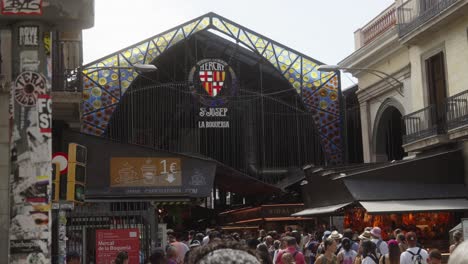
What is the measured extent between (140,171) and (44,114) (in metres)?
14.1

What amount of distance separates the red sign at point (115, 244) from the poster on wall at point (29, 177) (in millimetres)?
5439

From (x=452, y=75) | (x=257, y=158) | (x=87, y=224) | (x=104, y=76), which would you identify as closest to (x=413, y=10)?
(x=452, y=75)

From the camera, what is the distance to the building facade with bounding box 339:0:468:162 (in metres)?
22.2

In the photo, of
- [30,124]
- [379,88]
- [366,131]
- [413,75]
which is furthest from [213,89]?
[30,124]

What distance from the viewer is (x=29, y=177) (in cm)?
809

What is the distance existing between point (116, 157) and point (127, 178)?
2.39 ft

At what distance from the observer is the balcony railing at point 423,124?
75.7 feet

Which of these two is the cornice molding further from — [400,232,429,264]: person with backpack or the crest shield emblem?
[400,232,429,264]: person with backpack

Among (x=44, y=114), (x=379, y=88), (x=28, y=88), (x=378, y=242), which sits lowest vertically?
(x=378, y=242)

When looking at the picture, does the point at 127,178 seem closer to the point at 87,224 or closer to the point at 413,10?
the point at 87,224

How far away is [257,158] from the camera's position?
31.7 metres

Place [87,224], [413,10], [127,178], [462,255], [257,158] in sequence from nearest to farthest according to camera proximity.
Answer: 1. [462,255]
2. [87,224]
3. [127,178]
4. [413,10]
5. [257,158]

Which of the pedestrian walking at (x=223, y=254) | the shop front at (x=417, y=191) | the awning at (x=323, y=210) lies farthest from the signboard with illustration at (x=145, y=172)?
the pedestrian walking at (x=223, y=254)

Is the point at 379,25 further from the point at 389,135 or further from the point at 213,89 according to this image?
the point at 213,89
